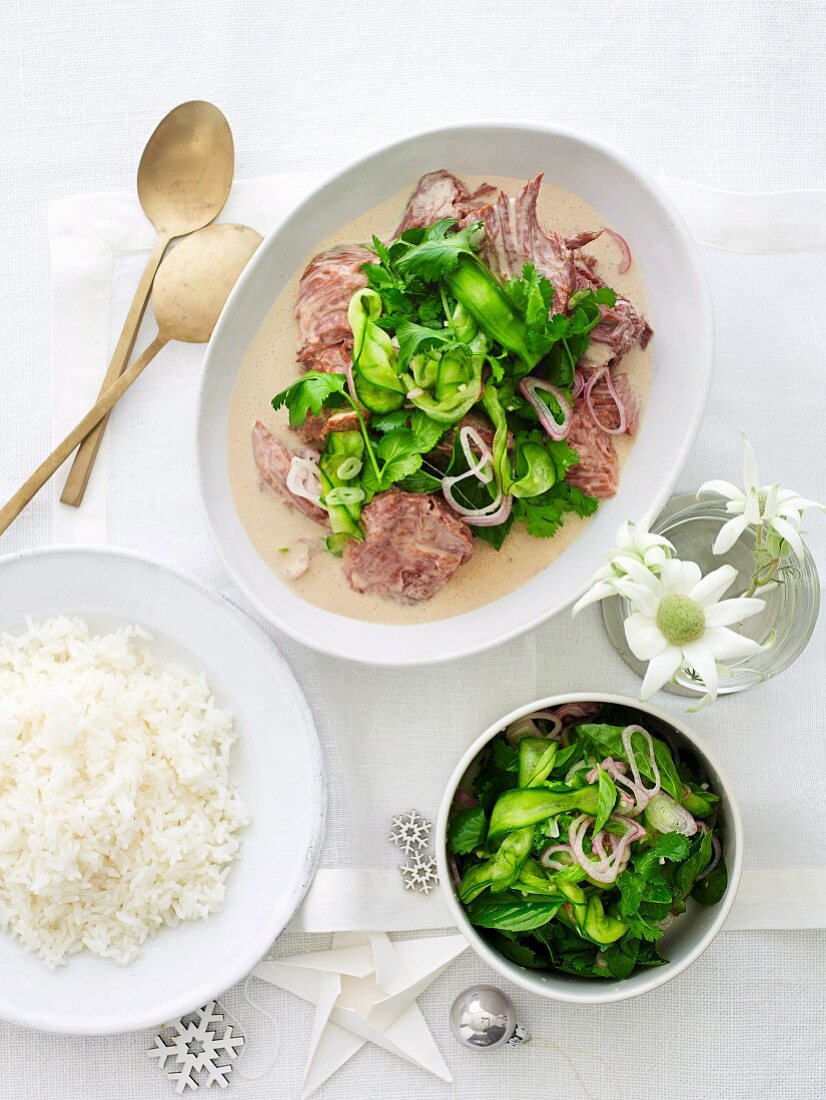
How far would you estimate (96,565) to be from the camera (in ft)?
5.23

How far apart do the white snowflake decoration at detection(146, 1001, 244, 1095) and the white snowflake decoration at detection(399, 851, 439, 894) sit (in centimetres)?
41

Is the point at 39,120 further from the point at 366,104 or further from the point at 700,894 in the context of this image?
the point at 700,894

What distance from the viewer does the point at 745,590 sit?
1478 mm

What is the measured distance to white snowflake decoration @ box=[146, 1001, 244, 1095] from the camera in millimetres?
1653

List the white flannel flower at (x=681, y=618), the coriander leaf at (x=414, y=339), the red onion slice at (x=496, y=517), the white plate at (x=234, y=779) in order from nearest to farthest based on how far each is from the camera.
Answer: the white flannel flower at (x=681, y=618) → the coriander leaf at (x=414, y=339) → the red onion slice at (x=496, y=517) → the white plate at (x=234, y=779)

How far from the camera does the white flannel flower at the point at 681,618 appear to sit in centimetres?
112

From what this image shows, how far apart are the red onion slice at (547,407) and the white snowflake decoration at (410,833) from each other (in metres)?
0.68

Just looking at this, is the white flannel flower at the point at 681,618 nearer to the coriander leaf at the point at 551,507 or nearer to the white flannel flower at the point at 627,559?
the white flannel flower at the point at 627,559

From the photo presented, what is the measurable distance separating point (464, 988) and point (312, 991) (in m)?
0.26

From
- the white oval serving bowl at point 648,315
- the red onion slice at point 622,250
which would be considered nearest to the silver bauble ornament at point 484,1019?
the white oval serving bowl at point 648,315

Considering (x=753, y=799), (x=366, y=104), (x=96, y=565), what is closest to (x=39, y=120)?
(x=366, y=104)

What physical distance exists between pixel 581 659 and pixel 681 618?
1.70 feet

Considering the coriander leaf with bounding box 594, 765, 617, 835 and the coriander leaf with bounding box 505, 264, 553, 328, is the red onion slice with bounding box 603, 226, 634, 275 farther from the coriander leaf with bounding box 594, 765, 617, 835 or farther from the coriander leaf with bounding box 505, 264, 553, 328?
the coriander leaf with bounding box 594, 765, 617, 835

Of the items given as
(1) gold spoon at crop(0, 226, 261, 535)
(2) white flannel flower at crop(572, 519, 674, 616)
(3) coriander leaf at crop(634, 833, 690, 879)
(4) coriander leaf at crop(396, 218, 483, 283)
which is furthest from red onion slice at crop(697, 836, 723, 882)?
(1) gold spoon at crop(0, 226, 261, 535)
